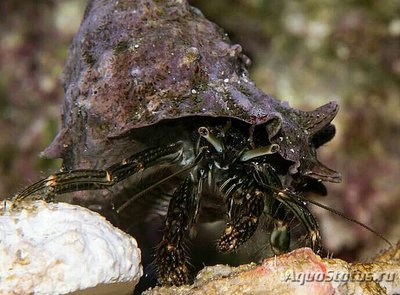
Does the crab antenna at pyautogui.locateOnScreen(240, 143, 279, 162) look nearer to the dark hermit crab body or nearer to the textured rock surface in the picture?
the dark hermit crab body

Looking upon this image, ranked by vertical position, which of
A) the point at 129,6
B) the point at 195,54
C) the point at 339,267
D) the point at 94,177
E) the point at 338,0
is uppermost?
the point at 338,0

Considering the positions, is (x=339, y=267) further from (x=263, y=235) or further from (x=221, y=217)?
(x=221, y=217)

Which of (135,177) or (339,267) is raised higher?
(135,177)

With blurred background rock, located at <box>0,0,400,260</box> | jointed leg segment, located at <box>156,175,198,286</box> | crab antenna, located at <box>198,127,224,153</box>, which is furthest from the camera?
blurred background rock, located at <box>0,0,400,260</box>

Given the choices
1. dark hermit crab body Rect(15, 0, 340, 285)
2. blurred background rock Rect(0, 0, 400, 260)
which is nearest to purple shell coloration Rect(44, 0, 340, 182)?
dark hermit crab body Rect(15, 0, 340, 285)

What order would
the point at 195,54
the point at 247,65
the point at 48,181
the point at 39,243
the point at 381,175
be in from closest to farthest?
1. the point at 39,243
2. the point at 48,181
3. the point at 195,54
4. the point at 247,65
5. the point at 381,175

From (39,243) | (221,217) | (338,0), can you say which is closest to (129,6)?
(221,217)

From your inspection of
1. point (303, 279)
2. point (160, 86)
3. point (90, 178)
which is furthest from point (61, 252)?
point (160, 86)

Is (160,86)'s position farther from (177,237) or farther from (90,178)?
(177,237)
